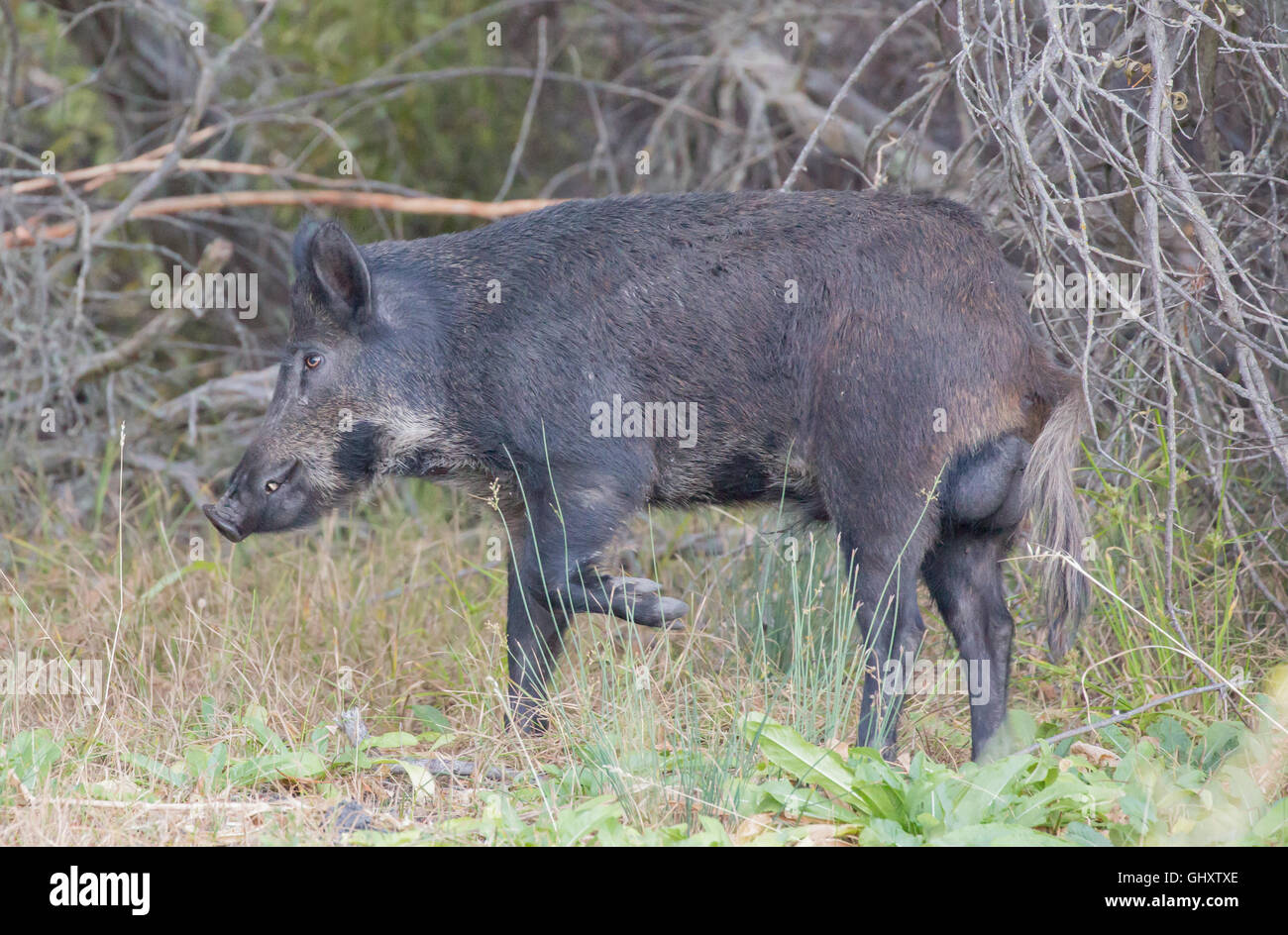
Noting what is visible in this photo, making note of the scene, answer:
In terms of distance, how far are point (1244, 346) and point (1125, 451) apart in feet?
2.76

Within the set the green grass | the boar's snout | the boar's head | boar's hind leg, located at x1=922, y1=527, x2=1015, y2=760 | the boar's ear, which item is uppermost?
the boar's ear

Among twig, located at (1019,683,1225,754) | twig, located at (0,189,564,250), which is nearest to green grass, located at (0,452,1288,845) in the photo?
twig, located at (1019,683,1225,754)

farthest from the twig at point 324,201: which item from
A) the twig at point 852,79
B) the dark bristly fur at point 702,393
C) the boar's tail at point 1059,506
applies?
the boar's tail at point 1059,506

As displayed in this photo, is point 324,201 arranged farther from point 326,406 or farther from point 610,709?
point 610,709

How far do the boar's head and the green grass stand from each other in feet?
1.46

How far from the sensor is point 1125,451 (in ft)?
15.7

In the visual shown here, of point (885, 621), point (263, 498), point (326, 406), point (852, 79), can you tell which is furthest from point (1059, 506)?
point (263, 498)

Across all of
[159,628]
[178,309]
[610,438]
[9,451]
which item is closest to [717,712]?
[610,438]

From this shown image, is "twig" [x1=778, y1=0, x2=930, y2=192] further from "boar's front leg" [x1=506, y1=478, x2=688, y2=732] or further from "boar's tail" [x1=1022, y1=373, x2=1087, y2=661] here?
"boar's front leg" [x1=506, y1=478, x2=688, y2=732]

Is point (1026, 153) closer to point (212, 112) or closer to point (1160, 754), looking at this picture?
point (1160, 754)

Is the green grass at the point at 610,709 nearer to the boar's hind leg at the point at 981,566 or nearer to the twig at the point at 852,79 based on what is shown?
the boar's hind leg at the point at 981,566

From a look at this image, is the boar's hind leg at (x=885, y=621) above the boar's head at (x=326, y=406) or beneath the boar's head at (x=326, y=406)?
beneath

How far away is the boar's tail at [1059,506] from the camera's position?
12.9 ft

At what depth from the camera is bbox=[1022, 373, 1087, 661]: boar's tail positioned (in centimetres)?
395
